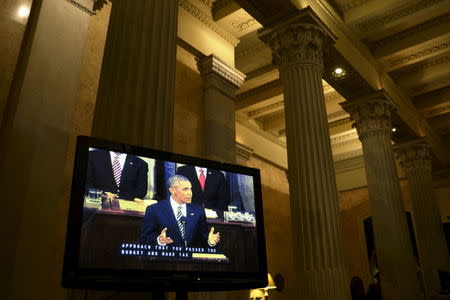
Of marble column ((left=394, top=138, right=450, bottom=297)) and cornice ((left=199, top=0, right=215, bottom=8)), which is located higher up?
cornice ((left=199, top=0, right=215, bottom=8))

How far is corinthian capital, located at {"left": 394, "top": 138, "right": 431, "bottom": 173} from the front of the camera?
11.5 metres

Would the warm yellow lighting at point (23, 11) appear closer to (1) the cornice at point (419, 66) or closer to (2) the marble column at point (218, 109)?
(2) the marble column at point (218, 109)

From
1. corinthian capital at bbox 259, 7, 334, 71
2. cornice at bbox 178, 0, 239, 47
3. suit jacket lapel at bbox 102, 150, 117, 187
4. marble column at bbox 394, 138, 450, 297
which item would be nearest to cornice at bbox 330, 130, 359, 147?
marble column at bbox 394, 138, 450, 297

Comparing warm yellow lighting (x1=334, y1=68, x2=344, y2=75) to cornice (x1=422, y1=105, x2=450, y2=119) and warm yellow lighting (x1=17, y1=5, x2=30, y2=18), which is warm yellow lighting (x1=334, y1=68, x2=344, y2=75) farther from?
warm yellow lighting (x1=17, y1=5, x2=30, y2=18)

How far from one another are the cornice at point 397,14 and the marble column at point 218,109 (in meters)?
3.13

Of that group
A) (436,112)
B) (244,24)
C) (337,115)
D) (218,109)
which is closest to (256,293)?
(218,109)

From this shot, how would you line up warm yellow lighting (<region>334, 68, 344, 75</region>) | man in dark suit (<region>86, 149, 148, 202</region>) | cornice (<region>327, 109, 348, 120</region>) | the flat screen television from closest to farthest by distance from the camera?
the flat screen television
man in dark suit (<region>86, 149, 148, 202</region>)
warm yellow lighting (<region>334, 68, 344, 75</region>)
cornice (<region>327, 109, 348, 120</region>)

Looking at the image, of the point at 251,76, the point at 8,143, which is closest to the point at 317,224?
the point at 8,143

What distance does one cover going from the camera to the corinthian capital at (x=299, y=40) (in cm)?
645

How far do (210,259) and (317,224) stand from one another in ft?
11.6

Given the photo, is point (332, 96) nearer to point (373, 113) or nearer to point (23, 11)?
point (373, 113)

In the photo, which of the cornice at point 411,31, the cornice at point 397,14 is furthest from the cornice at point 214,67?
the cornice at point 411,31

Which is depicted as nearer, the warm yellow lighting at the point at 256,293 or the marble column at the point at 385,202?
the marble column at the point at 385,202

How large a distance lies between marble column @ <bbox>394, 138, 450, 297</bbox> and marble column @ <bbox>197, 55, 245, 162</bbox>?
6420 mm
